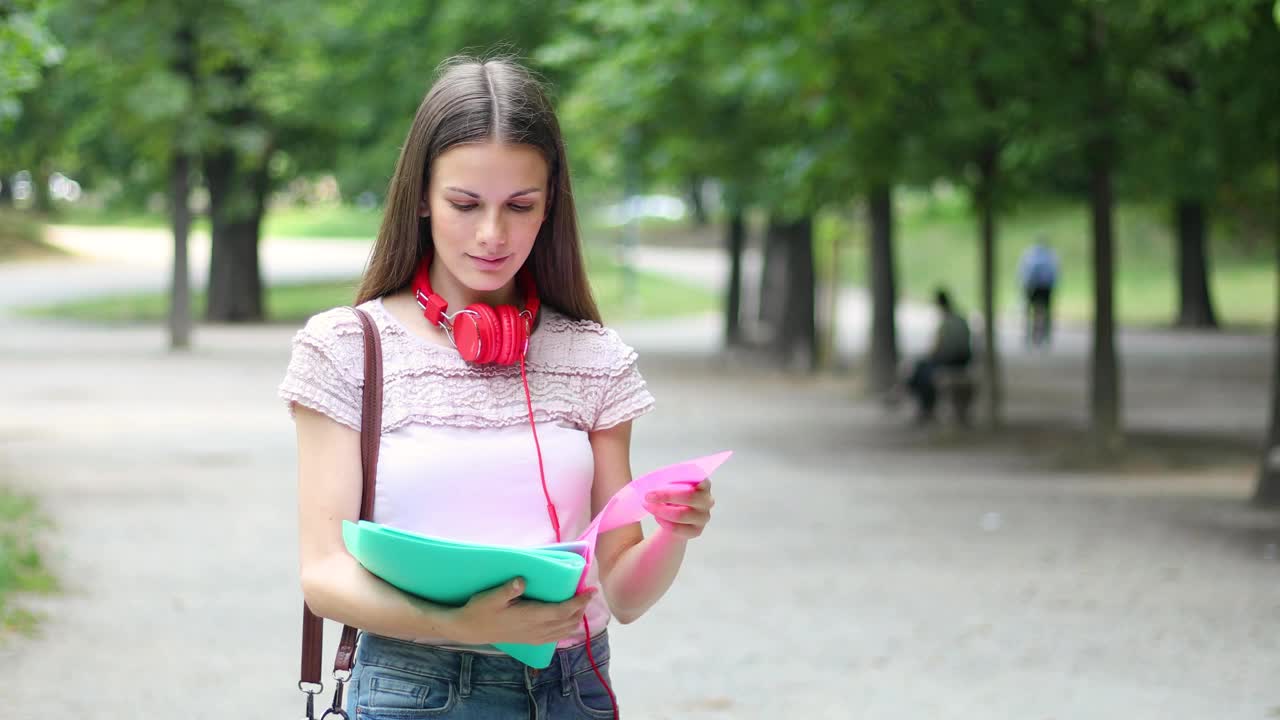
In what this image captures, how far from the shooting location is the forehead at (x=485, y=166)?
2.63m

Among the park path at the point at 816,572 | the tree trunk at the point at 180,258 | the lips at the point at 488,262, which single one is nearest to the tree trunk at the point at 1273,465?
the park path at the point at 816,572

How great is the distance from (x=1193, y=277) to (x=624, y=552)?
36530 millimetres

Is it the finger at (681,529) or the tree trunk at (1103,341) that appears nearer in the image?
the finger at (681,529)

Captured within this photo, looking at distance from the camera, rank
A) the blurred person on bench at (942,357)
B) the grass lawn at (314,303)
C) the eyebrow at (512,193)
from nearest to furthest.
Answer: the eyebrow at (512,193) < the blurred person on bench at (942,357) < the grass lawn at (314,303)

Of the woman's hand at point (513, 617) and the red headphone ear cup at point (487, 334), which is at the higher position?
the red headphone ear cup at point (487, 334)

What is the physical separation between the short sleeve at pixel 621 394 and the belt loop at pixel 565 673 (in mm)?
334

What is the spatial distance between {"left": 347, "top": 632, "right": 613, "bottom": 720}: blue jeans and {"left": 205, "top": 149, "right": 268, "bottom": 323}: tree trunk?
34.3 metres

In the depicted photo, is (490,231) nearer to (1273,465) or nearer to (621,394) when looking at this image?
(621,394)

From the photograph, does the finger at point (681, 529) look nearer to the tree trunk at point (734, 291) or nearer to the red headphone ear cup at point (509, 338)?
the red headphone ear cup at point (509, 338)

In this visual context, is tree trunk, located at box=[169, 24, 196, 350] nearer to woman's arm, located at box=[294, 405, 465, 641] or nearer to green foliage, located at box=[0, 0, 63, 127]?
green foliage, located at box=[0, 0, 63, 127]

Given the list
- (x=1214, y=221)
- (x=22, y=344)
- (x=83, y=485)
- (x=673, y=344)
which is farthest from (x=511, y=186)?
(x=1214, y=221)

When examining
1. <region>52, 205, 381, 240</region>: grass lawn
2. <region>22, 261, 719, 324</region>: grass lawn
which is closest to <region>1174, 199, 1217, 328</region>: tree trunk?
<region>22, 261, 719, 324</region>: grass lawn

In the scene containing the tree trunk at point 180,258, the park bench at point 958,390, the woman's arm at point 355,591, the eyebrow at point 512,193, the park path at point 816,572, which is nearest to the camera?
the woman's arm at point 355,591

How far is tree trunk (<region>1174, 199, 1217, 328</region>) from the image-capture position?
37.4 meters
